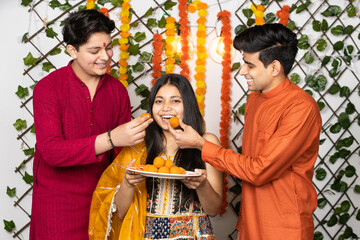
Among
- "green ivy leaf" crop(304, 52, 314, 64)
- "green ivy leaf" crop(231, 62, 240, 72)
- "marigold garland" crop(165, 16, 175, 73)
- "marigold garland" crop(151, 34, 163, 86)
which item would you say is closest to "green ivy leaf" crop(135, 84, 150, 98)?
"marigold garland" crop(151, 34, 163, 86)

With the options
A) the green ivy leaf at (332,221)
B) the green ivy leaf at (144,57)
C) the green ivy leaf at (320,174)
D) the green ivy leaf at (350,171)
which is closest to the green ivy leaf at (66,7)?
the green ivy leaf at (144,57)

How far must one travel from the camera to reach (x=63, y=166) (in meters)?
1.98

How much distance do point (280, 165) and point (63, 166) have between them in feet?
3.61

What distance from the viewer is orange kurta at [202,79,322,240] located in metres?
1.59

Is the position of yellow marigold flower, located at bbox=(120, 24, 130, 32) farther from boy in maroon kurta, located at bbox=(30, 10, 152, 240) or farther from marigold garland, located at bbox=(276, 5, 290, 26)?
marigold garland, located at bbox=(276, 5, 290, 26)

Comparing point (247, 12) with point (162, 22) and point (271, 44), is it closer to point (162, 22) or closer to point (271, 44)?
point (162, 22)

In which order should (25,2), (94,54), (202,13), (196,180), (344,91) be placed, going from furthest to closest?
(344,91) → (202,13) → (25,2) → (94,54) → (196,180)

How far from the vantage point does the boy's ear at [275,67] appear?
1719 mm

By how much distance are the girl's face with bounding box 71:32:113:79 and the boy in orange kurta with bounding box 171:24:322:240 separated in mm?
582

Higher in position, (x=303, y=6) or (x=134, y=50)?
(x=303, y=6)

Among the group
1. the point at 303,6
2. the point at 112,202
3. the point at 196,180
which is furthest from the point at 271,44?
the point at 303,6

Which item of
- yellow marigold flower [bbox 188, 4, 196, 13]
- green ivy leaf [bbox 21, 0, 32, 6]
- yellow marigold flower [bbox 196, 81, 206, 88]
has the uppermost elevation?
green ivy leaf [bbox 21, 0, 32, 6]

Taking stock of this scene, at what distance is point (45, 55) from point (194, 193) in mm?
1738

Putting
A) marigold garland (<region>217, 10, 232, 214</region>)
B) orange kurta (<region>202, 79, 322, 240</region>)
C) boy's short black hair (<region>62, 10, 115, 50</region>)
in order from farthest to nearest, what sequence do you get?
marigold garland (<region>217, 10, 232, 214</region>), boy's short black hair (<region>62, 10, 115, 50</region>), orange kurta (<region>202, 79, 322, 240</region>)
